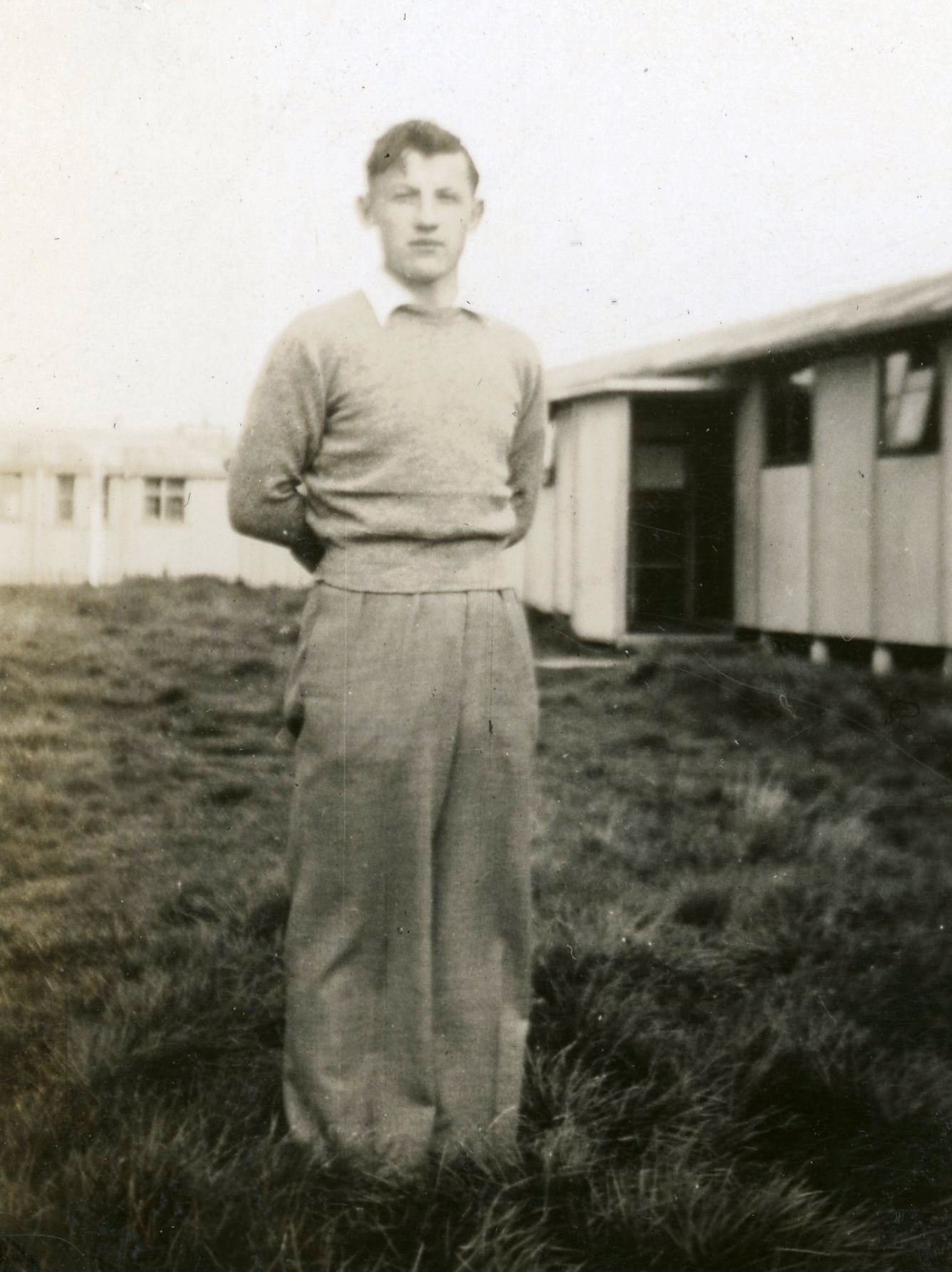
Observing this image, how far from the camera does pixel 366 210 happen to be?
2293mm

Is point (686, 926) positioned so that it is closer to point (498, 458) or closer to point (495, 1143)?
point (495, 1143)

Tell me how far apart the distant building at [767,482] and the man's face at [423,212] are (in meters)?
5.56

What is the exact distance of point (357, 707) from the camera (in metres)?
2.23

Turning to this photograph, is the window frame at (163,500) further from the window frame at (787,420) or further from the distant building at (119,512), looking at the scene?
the window frame at (787,420)

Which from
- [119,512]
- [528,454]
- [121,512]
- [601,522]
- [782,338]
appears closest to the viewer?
[528,454]

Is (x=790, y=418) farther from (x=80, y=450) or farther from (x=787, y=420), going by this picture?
(x=80, y=450)

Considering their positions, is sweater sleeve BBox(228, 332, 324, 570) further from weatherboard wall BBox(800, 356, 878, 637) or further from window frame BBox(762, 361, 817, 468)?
window frame BBox(762, 361, 817, 468)

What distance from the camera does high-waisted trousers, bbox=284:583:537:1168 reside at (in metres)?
2.24

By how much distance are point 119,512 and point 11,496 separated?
4717 mm

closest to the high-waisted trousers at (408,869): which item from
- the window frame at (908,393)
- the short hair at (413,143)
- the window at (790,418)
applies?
the short hair at (413,143)

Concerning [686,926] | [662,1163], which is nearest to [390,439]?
[662,1163]

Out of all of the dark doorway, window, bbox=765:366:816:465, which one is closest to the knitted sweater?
window, bbox=765:366:816:465

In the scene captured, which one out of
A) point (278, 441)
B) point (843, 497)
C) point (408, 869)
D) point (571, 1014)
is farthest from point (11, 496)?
point (843, 497)

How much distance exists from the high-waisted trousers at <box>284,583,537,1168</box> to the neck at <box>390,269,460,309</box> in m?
0.55
